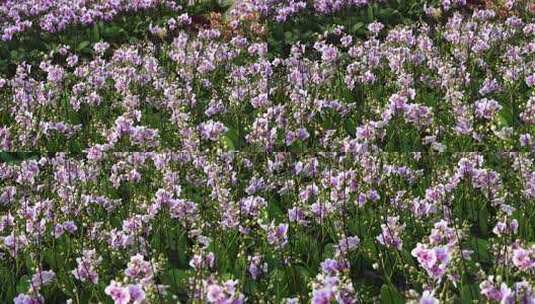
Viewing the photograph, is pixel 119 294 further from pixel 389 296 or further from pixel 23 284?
pixel 23 284

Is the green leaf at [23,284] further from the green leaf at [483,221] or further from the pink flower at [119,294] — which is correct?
the green leaf at [483,221]

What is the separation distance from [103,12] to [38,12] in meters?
1.02

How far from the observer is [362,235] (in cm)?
526

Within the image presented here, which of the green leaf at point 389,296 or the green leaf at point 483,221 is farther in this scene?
the green leaf at point 483,221

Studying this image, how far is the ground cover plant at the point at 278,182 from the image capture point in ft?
14.3

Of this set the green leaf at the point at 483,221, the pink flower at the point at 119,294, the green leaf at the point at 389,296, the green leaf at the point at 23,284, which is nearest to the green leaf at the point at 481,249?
the green leaf at the point at 483,221

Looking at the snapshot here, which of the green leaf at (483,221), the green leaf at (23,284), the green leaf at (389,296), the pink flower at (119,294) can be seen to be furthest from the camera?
the green leaf at (483,221)

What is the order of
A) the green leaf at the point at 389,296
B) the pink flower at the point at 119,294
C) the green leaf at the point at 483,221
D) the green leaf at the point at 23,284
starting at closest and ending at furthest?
the pink flower at the point at 119,294 < the green leaf at the point at 389,296 < the green leaf at the point at 23,284 < the green leaf at the point at 483,221

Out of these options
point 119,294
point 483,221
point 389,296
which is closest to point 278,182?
point 483,221

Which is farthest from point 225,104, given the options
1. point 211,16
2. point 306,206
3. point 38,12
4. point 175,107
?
point 38,12

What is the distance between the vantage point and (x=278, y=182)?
18.7 ft

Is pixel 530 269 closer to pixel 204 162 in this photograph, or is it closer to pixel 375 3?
pixel 204 162

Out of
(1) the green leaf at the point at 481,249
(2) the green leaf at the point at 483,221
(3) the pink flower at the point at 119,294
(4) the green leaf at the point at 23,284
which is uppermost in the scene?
(3) the pink flower at the point at 119,294

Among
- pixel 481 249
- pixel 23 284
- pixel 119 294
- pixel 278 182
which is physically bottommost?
pixel 481 249
